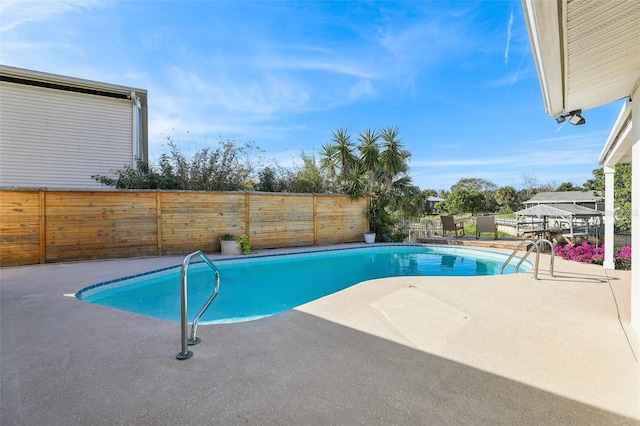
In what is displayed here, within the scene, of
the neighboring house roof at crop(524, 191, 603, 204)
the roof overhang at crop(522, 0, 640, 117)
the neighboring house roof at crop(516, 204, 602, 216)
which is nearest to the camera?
the roof overhang at crop(522, 0, 640, 117)

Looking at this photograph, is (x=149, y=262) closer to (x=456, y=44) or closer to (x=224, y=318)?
(x=224, y=318)

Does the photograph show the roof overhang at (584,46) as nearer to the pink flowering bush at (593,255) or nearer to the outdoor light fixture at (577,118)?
the outdoor light fixture at (577,118)

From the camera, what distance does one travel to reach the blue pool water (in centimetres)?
512

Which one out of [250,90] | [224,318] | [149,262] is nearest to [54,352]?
[224,318]

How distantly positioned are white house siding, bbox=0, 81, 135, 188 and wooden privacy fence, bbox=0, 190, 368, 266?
2744 millimetres

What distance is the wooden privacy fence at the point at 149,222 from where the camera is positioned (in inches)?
286

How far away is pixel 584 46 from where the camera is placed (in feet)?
7.19

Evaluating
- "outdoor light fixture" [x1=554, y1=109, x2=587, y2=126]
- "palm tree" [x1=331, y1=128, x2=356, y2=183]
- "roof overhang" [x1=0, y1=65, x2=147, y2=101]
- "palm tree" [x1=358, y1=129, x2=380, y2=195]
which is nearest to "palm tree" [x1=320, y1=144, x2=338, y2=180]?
"palm tree" [x1=331, y1=128, x2=356, y2=183]

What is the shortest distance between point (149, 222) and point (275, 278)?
4161mm

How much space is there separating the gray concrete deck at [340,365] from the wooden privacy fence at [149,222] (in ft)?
13.4

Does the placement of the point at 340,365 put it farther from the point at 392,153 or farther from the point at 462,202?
the point at 462,202

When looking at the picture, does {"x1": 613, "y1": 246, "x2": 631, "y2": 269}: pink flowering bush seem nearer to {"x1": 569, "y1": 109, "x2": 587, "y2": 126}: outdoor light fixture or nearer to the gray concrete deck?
the gray concrete deck

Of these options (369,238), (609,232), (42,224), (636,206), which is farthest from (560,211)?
(42,224)

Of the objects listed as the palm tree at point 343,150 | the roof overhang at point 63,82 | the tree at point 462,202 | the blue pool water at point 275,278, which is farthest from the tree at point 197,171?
the tree at point 462,202
